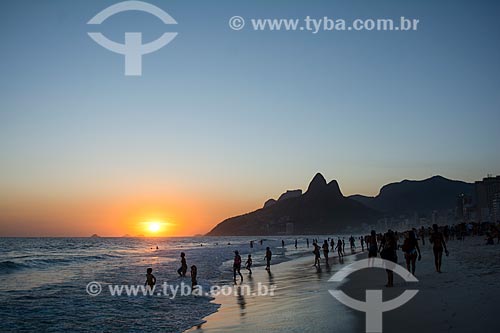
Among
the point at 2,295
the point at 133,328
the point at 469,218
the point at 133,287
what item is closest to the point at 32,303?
the point at 2,295

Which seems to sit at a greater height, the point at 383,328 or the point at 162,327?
the point at 383,328

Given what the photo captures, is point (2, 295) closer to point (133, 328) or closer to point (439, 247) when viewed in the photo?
point (133, 328)

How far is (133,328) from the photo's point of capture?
42.8ft

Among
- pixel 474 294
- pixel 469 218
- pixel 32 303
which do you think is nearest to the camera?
pixel 474 294

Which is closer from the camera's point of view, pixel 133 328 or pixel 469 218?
pixel 133 328

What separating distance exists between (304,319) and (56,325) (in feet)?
28.3

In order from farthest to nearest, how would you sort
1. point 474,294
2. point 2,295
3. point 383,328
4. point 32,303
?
point 2,295 < point 32,303 < point 474,294 < point 383,328
